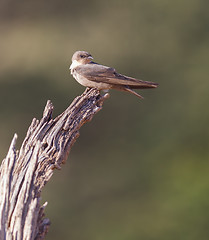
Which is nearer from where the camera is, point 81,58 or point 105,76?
point 105,76

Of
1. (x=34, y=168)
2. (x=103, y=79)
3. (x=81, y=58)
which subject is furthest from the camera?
(x=81, y=58)

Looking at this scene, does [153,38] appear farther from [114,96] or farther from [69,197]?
[69,197]

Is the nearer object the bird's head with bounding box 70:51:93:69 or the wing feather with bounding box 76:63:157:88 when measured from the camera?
the wing feather with bounding box 76:63:157:88

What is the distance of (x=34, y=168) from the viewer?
4.81 metres

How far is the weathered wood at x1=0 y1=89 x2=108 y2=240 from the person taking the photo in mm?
4555

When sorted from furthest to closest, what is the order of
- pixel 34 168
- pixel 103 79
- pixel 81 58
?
pixel 81 58, pixel 103 79, pixel 34 168

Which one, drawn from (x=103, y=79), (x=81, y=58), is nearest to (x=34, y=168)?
(x=103, y=79)

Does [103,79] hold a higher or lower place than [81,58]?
lower

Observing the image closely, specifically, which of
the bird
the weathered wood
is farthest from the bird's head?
the weathered wood

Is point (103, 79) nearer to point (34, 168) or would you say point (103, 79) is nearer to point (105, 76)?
point (105, 76)

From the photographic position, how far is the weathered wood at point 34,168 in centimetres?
455

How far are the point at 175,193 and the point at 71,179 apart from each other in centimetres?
228

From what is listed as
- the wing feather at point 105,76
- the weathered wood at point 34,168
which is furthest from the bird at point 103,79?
the weathered wood at point 34,168

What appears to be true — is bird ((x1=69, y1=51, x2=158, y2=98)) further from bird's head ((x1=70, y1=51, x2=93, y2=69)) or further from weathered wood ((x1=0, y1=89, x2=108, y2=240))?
weathered wood ((x1=0, y1=89, x2=108, y2=240))
